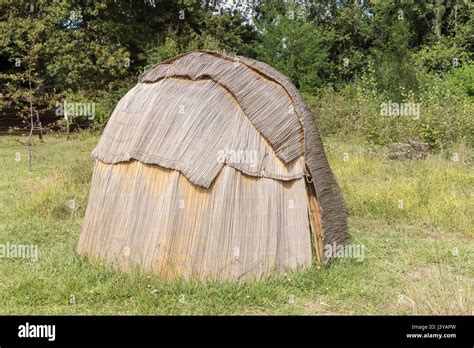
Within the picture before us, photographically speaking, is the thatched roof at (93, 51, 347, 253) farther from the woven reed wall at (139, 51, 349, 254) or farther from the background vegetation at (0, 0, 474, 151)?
the background vegetation at (0, 0, 474, 151)

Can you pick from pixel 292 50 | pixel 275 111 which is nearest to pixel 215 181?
pixel 275 111

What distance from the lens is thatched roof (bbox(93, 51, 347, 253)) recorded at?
18.6 ft

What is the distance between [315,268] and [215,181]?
1.59 m

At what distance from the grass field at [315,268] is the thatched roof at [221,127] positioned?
35.6 inches

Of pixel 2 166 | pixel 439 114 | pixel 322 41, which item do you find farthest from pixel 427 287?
pixel 322 41

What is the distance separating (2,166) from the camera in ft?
46.8

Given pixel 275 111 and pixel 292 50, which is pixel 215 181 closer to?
pixel 275 111

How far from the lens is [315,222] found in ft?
20.6

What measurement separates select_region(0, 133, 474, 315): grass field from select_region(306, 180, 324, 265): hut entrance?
9.3 inches

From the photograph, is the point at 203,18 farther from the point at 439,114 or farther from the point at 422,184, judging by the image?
the point at 422,184

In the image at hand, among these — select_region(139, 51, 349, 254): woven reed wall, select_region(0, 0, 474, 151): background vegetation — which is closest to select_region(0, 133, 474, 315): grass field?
select_region(139, 51, 349, 254): woven reed wall

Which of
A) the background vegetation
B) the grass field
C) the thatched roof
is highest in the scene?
the background vegetation

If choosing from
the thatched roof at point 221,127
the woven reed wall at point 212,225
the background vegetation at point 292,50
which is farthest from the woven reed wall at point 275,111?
the background vegetation at point 292,50
